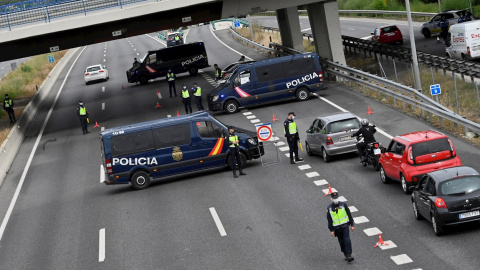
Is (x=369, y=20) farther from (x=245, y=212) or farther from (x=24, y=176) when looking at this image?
(x=245, y=212)

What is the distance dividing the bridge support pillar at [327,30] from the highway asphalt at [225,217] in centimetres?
889

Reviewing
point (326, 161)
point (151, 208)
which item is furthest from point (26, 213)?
point (326, 161)

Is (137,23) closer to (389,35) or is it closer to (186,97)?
(186,97)

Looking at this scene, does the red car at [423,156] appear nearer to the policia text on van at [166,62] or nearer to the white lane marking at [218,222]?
the white lane marking at [218,222]

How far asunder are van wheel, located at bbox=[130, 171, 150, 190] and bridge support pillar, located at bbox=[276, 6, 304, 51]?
28360 mm

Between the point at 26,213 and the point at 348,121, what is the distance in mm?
10611

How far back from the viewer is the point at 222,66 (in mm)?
61188

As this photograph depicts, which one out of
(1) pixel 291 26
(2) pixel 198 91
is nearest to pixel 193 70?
(1) pixel 291 26

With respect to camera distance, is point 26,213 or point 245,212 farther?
point 26,213

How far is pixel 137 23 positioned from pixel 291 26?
531 inches

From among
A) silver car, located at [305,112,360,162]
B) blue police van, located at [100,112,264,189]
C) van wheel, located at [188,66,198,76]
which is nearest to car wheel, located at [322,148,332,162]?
silver car, located at [305,112,360,162]

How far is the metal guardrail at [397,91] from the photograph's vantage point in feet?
94.7

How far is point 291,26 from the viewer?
5444 centimetres

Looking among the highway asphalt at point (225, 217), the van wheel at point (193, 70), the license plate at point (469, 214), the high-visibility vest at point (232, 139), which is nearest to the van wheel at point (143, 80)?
the van wheel at point (193, 70)
